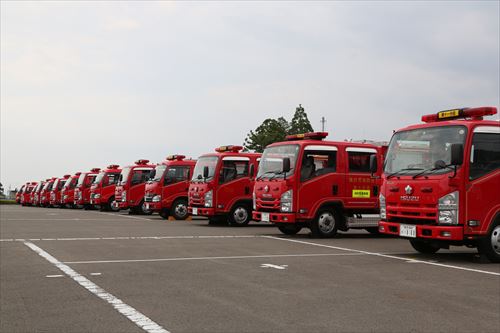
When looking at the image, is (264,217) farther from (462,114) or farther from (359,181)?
(462,114)

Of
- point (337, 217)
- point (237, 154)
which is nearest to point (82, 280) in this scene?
point (337, 217)

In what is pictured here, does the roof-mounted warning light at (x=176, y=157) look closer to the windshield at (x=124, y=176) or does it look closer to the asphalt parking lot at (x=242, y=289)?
the windshield at (x=124, y=176)

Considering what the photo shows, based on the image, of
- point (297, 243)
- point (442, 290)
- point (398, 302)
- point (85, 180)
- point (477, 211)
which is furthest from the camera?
point (85, 180)

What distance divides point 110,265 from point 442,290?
5248 mm

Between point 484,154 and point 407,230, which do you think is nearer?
point 484,154

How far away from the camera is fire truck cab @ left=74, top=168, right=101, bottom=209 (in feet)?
128

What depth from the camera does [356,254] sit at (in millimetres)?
12383

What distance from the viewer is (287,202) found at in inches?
621

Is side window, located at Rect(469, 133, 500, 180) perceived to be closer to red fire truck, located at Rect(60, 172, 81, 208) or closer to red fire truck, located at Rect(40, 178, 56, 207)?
red fire truck, located at Rect(60, 172, 81, 208)

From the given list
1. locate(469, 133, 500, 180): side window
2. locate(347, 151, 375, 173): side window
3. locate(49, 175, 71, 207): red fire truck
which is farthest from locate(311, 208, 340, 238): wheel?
locate(49, 175, 71, 207): red fire truck

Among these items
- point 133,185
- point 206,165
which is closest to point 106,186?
point 133,185

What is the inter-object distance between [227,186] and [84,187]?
20.8 meters

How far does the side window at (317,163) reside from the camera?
52.3 feet

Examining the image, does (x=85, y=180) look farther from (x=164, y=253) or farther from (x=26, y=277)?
(x=26, y=277)
